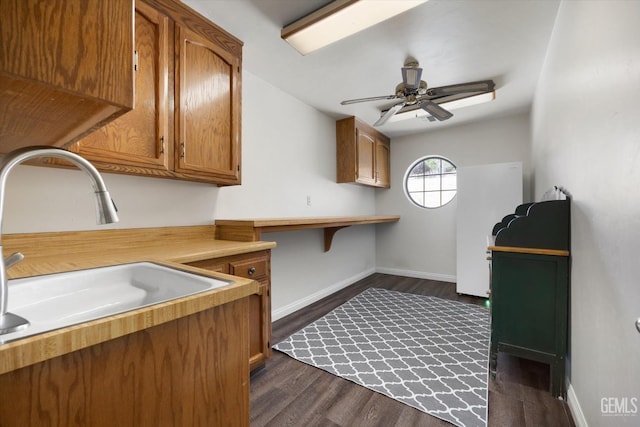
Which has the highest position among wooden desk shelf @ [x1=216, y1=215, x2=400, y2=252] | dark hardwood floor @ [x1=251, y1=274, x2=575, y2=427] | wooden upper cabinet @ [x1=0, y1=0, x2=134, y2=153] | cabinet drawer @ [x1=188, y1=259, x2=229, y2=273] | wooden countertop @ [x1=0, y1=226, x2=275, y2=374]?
wooden upper cabinet @ [x1=0, y1=0, x2=134, y2=153]

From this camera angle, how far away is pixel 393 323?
2.52m

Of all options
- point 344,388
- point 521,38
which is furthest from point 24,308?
point 521,38

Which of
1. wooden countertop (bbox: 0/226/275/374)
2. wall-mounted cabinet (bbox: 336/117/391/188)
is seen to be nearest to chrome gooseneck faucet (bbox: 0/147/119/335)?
wooden countertop (bbox: 0/226/275/374)

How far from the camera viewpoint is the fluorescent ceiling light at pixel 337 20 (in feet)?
5.01

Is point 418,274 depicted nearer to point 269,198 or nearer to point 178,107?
point 269,198

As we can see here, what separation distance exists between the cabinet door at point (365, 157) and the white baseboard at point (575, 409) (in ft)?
8.74

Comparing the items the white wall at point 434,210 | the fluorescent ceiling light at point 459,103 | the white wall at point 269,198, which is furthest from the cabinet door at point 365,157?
the white wall at point 434,210

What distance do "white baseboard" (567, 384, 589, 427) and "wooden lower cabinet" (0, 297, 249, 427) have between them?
5.14 feet

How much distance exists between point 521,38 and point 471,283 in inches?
101

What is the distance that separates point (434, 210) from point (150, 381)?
4186mm

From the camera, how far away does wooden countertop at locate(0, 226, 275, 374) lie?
0.44 metres

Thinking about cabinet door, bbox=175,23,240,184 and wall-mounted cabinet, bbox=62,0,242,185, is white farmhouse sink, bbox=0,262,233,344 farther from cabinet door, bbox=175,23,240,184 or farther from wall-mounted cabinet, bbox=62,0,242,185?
cabinet door, bbox=175,23,240,184

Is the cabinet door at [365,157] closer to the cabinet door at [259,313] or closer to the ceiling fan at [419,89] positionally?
the ceiling fan at [419,89]

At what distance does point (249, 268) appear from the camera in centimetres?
167
